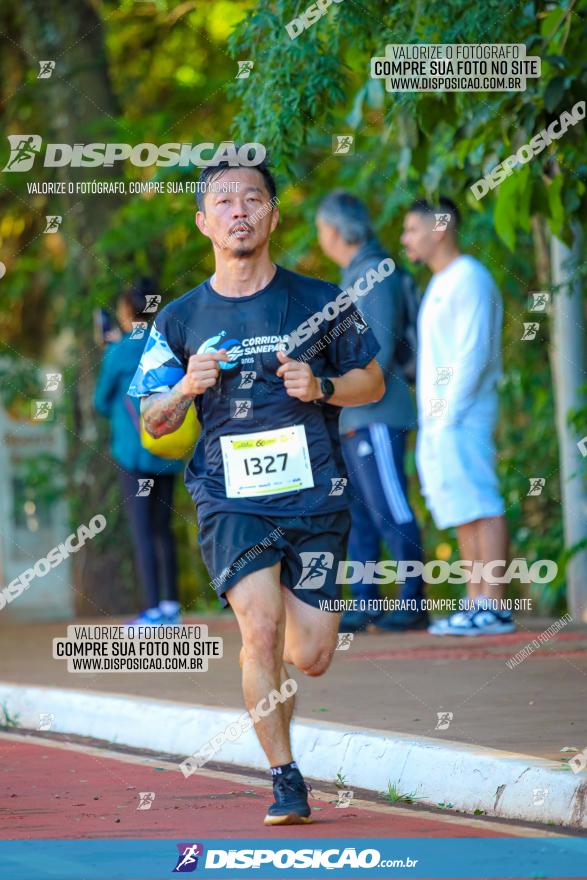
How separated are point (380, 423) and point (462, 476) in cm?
69

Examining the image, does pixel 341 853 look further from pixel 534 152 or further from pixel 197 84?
pixel 197 84

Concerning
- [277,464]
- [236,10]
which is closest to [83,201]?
[236,10]

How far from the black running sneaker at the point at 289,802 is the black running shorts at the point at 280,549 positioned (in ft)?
2.04

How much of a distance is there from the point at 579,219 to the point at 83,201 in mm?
7628

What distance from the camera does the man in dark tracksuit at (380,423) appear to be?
10586 millimetres

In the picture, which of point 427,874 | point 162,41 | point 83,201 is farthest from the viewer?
point 162,41

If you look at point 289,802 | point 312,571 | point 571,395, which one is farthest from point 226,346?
point 571,395

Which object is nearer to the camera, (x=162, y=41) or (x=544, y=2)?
(x=544, y=2)

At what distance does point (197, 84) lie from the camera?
1691 cm

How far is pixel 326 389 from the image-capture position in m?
5.91

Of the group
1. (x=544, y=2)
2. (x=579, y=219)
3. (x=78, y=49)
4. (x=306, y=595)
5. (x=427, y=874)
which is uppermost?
(x=78, y=49)

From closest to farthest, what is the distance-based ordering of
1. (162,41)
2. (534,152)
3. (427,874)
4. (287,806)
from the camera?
(427,874)
(287,806)
(534,152)
(162,41)
